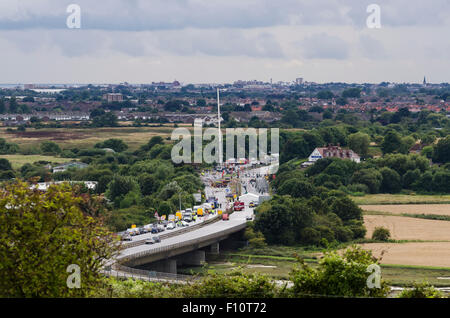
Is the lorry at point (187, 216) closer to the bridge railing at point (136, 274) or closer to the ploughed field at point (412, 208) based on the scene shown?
the bridge railing at point (136, 274)

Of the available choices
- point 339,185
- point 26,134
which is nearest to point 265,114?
→ point 26,134

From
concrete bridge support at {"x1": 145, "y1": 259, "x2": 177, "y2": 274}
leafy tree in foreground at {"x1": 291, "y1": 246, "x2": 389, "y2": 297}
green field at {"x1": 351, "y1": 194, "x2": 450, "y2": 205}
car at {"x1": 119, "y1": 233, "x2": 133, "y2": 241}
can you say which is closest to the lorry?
car at {"x1": 119, "y1": 233, "x2": 133, "y2": 241}

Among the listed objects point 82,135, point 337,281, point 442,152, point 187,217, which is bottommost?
point 187,217

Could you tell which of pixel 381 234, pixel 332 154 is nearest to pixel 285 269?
pixel 381 234

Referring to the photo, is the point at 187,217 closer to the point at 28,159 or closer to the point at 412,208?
the point at 412,208

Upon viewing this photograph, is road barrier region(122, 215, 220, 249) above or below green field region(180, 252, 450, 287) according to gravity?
above

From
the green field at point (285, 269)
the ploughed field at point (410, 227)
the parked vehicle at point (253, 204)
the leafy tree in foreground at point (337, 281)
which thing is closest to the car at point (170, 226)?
the green field at point (285, 269)

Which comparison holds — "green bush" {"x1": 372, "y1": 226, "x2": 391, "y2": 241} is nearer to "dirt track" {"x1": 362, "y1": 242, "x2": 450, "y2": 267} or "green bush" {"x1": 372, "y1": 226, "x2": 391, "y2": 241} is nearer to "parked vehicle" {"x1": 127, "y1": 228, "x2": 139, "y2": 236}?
"dirt track" {"x1": 362, "y1": 242, "x2": 450, "y2": 267}

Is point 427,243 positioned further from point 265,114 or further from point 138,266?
point 265,114
